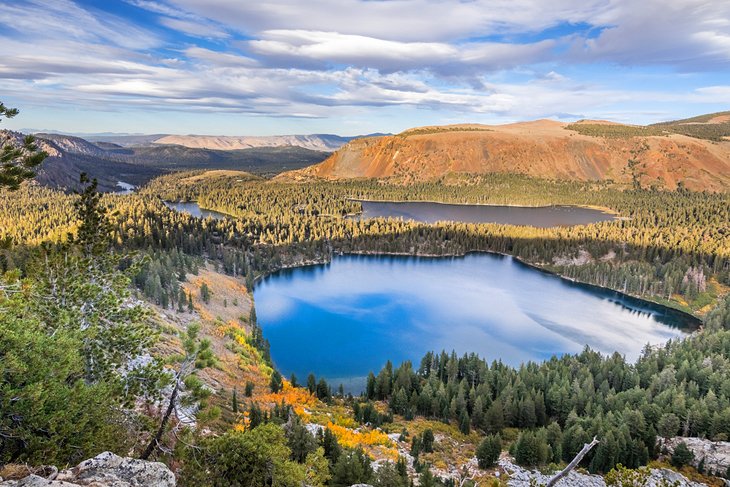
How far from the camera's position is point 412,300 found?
12388cm

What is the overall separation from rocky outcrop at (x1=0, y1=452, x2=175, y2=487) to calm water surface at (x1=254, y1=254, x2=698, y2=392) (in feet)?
207

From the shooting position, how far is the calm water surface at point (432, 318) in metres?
91.7

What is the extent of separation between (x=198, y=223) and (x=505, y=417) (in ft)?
484

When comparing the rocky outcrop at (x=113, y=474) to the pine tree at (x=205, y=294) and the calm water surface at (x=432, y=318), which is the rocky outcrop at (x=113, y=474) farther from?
the pine tree at (x=205, y=294)

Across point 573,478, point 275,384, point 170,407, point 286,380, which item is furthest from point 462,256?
point 170,407

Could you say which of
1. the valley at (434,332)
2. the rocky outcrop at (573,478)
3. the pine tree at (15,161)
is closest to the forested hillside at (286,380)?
the valley at (434,332)

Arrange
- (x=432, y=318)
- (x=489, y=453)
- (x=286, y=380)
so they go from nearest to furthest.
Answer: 1. (x=489, y=453)
2. (x=286, y=380)
3. (x=432, y=318)

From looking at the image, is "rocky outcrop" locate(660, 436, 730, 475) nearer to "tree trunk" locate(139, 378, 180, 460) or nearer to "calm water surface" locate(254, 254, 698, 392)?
"calm water surface" locate(254, 254, 698, 392)

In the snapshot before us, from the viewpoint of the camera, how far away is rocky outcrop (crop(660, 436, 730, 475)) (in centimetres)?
4938

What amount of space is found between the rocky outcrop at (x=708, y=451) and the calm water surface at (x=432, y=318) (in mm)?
35429

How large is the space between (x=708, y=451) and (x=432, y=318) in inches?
2495

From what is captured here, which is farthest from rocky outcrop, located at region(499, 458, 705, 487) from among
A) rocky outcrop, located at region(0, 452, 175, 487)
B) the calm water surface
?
rocky outcrop, located at region(0, 452, 175, 487)

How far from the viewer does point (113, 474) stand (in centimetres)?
1469

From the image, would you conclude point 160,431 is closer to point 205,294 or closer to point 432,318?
point 205,294
